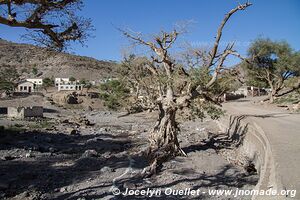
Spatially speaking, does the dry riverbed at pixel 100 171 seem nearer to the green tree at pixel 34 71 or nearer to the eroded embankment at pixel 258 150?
the eroded embankment at pixel 258 150

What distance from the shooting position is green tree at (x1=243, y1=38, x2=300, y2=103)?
39.1m

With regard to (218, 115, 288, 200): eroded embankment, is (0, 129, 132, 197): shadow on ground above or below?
below

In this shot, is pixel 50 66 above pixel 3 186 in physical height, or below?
above

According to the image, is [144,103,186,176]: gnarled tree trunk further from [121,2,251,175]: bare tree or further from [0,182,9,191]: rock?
[0,182,9,191]: rock

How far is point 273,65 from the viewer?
4100 centimetres

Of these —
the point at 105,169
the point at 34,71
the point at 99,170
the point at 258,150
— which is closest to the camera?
the point at 258,150

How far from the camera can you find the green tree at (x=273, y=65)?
39.1 metres

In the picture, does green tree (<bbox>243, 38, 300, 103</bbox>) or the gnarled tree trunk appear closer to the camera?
the gnarled tree trunk

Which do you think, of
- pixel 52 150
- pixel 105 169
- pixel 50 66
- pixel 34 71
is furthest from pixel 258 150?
pixel 50 66

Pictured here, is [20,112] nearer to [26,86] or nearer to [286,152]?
[286,152]

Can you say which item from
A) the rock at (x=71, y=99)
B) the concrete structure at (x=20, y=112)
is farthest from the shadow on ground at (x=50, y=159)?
the rock at (x=71, y=99)

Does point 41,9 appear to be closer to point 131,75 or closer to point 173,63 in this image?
point 173,63

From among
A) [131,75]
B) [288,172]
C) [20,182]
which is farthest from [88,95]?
[288,172]

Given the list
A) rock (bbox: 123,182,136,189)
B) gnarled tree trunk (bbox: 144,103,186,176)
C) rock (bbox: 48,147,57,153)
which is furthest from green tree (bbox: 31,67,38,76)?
rock (bbox: 123,182,136,189)
